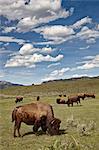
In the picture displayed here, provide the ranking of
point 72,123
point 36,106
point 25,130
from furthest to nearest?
point 72,123
point 25,130
point 36,106

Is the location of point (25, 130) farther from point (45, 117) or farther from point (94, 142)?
point (94, 142)

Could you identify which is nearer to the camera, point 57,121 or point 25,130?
point 57,121

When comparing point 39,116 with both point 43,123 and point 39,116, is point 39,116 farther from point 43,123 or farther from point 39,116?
point 43,123

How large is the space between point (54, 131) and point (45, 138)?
1091 millimetres

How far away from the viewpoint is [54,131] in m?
17.8

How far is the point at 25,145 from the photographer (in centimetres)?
1541

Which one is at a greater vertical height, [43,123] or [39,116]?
[39,116]

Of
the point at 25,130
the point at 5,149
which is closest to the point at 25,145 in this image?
the point at 5,149

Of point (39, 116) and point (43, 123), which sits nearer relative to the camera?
point (39, 116)

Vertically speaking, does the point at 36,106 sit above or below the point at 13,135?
above

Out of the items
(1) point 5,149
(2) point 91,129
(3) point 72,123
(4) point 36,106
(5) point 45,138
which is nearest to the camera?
(1) point 5,149

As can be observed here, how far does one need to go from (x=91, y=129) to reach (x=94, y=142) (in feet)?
12.4

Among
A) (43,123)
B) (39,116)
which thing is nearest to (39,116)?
(39,116)

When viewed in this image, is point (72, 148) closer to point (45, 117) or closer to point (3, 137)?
point (45, 117)
